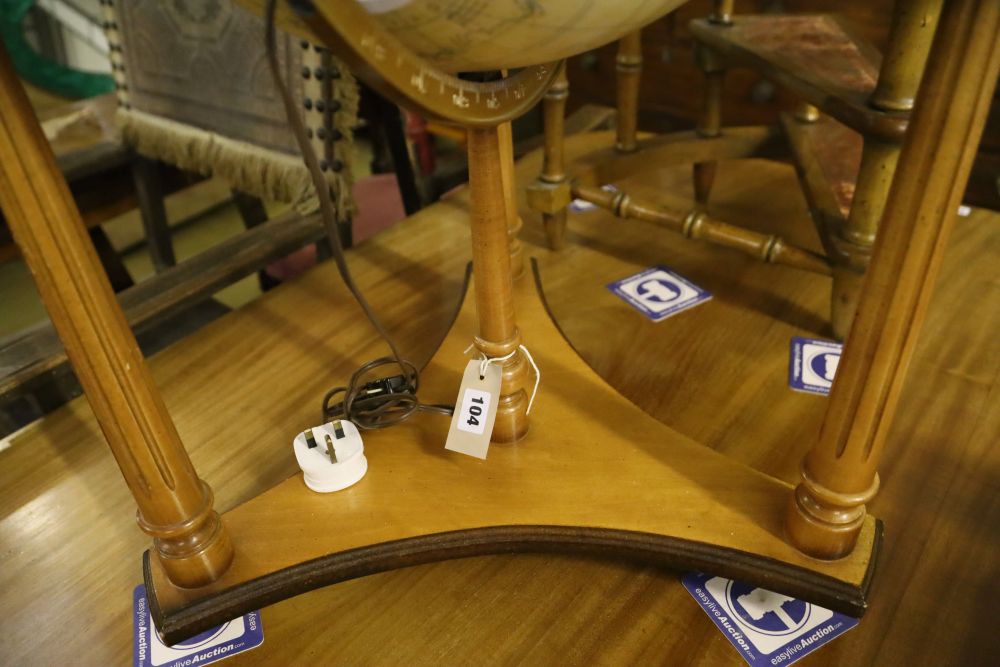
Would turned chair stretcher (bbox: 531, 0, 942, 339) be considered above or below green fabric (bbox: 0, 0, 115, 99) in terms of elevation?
above

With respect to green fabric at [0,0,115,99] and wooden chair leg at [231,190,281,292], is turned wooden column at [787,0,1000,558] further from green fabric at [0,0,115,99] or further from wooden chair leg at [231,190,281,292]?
green fabric at [0,0,115,99]

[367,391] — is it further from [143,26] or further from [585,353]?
[143,26]

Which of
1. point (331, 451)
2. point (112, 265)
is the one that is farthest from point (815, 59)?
point (112, 265)

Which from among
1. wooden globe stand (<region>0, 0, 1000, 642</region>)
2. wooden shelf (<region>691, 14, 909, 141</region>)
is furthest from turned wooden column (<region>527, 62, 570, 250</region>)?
wooden globe stand (<region>0, 0, 1000, 642</region>)

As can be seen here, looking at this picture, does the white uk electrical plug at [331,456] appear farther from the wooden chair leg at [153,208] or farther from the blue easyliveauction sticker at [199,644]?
the wooden chair leg at [153,208]

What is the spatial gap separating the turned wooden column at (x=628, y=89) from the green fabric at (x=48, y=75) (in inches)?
69.8

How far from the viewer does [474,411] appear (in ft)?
2.13

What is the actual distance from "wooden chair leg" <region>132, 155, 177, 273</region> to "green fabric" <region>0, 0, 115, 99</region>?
0.92m

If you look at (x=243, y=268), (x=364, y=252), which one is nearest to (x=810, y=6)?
(x=364, y=252)

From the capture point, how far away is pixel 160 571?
1.96 ft

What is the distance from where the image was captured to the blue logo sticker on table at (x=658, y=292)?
979 millimetres

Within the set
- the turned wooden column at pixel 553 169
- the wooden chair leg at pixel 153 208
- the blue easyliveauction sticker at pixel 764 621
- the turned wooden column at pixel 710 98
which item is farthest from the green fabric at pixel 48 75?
the blue easyliveauction sticker at pixel 764 621

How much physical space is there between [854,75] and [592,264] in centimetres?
42

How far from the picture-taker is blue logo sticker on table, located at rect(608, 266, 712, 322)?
979 millimetres
